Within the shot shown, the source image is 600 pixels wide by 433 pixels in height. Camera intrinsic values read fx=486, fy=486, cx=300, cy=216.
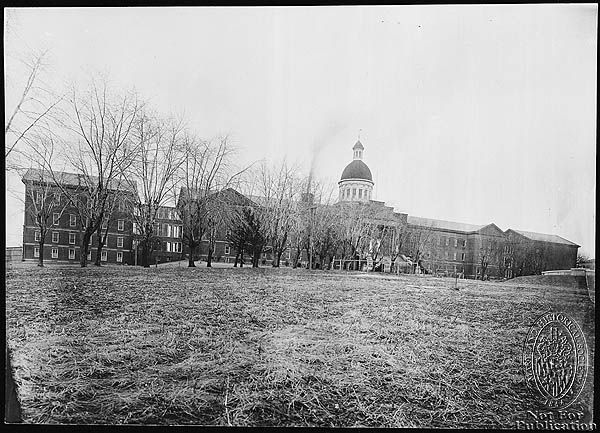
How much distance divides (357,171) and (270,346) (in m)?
1.24

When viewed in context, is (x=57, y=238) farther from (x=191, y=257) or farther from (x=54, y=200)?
(x=191, y=257)

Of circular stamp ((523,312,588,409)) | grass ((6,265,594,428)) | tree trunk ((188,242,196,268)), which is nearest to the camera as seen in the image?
grass ((6,265,594,428))

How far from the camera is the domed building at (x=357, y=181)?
3113 millimetres

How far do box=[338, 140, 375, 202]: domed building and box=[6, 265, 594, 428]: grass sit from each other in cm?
54

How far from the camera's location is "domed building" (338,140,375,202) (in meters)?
3.11

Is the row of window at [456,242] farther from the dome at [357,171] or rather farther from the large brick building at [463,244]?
the dome at [357,171]

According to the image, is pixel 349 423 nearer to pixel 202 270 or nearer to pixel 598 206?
pixel 202 270

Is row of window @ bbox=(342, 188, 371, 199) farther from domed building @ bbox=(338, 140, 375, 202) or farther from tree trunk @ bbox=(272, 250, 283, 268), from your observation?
tree trunk @ bbox=(272, 250, 283, 268)

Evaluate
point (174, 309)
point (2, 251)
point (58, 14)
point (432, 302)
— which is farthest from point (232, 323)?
point (58, 14)

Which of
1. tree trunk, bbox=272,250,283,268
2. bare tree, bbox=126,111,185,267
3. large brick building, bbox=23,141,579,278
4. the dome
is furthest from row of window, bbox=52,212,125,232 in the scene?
the dome

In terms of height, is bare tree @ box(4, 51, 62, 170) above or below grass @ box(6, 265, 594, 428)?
above

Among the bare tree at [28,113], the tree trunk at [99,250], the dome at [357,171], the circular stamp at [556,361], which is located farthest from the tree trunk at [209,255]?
the circular stamp at [556,361]

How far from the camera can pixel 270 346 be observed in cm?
305

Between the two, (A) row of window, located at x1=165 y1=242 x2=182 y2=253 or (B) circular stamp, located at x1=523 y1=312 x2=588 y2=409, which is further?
(A) row of window, located at x1=165 y1=242 x2=182 y2=253
